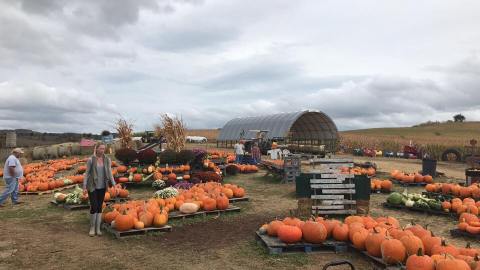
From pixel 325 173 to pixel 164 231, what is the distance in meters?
4.23

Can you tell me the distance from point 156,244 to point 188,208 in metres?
2.21

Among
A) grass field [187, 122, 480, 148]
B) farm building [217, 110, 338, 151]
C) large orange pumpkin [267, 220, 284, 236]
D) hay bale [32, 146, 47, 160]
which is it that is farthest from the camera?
grass field [187, 122, 480, 148]

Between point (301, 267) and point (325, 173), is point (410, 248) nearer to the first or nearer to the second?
point (301, 267)

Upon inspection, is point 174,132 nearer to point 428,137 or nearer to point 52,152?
point 52,152

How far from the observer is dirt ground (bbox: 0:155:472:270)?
6.50 m

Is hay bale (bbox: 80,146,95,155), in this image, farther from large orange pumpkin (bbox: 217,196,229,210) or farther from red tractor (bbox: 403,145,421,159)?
red tractor (bbox: 403,145,421,159)

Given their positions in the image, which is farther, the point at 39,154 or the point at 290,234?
the point at 39,154

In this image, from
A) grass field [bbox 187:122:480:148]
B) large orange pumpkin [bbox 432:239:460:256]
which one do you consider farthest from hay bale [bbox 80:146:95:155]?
large orange pumpkin [bbox 432:239:460:256]

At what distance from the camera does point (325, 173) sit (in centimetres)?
1023

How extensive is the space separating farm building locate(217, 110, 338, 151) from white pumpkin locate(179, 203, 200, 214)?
22.9 meters

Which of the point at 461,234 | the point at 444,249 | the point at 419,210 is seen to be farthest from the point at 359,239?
the point at 419,210

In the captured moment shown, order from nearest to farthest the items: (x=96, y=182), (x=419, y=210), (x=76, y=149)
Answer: (x=96, y=182) → (x=419, y=210) → (x=76, y=149)

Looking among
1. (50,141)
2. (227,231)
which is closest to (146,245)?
(227,231)

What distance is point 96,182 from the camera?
8.36 metres
